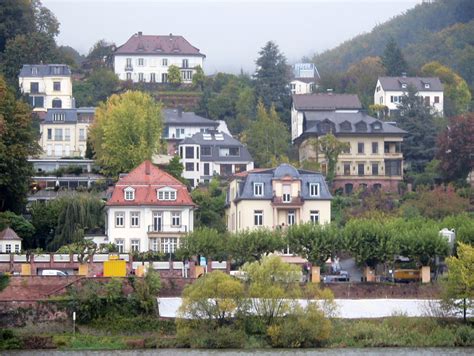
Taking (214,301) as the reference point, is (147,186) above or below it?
above

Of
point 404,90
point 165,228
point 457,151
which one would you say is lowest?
point 165,228

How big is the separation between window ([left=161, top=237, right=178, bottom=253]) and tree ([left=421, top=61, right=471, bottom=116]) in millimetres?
43605

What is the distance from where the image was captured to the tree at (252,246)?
87.2 meters

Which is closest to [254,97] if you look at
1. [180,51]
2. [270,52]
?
[270,52]

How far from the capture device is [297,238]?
8744cm

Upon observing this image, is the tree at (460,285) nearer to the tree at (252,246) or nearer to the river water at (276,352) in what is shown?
the river water at (276,352)

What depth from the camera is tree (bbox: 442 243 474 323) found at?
78.9 meters

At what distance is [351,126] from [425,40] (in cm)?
6004

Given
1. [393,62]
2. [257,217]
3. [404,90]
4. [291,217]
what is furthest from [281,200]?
[393,62]

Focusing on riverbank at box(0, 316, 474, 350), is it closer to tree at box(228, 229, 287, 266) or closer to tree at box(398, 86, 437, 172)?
tree at box(228, 229, 287, 266)

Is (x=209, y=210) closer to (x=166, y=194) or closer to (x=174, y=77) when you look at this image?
(x=166, y=194)

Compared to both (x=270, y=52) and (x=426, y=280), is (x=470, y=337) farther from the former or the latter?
(x=270, y=52)

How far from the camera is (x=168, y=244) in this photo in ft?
314

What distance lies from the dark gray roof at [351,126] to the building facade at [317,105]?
6.42m
